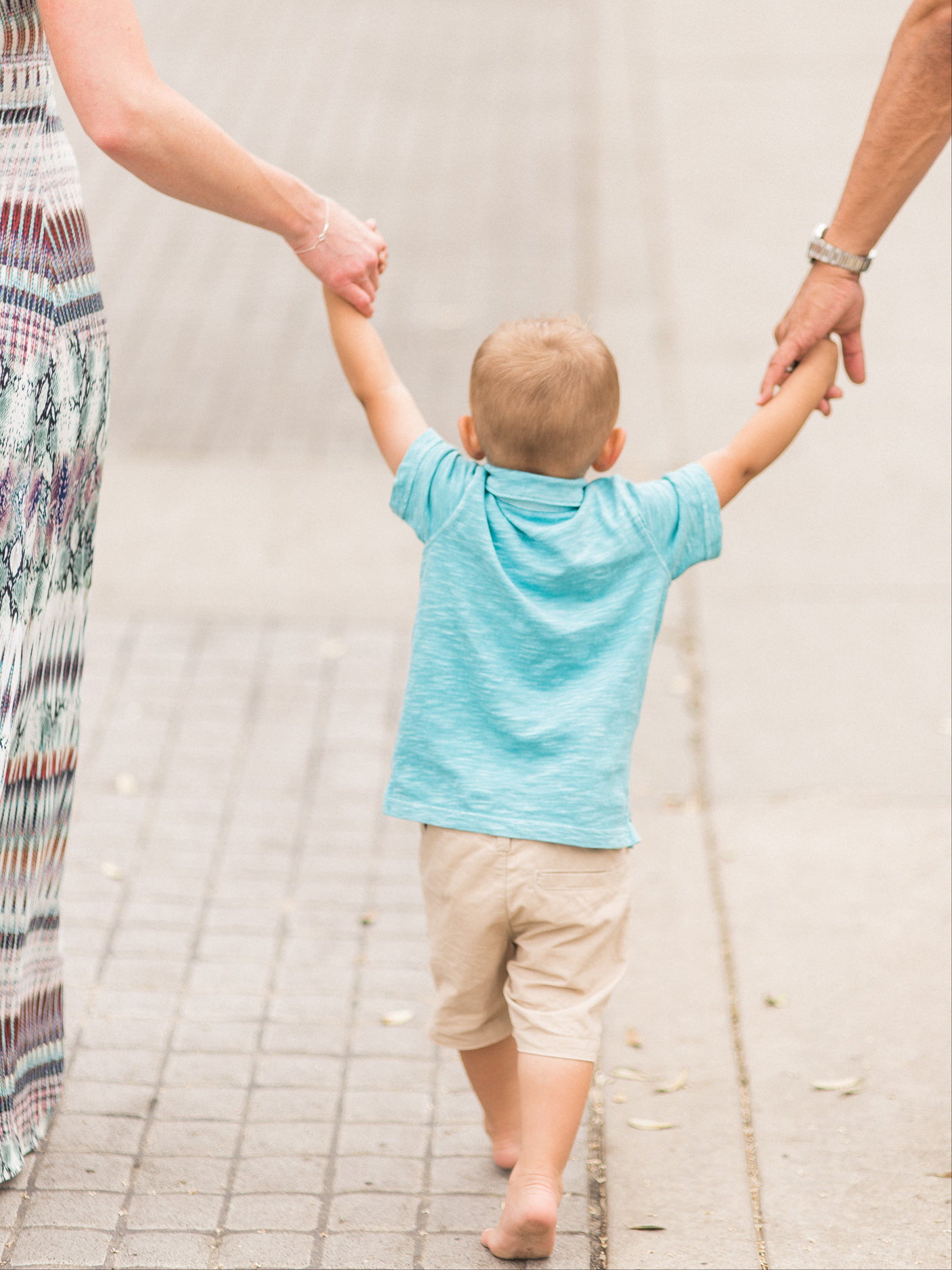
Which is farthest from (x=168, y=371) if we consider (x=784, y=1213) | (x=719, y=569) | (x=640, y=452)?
(x=784, y=1213)

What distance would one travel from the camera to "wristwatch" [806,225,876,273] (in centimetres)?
287

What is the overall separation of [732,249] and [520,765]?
6326 mm

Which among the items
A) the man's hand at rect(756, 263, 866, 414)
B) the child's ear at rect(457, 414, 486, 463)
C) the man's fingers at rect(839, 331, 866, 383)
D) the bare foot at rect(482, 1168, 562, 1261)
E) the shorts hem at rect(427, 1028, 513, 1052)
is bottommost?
the bare foot at rect(482, 1168, 562, 1261)

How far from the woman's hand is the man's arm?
0.69 meters

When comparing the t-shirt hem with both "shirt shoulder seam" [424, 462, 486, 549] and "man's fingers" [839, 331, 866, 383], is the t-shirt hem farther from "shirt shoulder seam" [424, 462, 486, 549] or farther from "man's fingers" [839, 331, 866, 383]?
"man's fingers" [839, 331, 866, 383]

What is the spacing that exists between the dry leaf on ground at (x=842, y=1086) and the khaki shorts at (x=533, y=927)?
0.79 m

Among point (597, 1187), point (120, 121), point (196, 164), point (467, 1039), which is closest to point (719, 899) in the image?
point (597, 1187)

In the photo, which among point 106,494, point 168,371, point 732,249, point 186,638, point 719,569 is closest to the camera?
point 186,638

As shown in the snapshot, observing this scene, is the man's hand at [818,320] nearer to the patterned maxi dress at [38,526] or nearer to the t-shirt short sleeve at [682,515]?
the t-shirt short sleeve at [682,515]

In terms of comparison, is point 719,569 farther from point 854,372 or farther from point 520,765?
point 520,765

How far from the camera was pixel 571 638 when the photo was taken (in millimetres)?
2457

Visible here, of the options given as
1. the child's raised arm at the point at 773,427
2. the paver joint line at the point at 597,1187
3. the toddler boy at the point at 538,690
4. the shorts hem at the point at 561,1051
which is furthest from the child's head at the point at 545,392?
the paver joint line at the point at 597,1187

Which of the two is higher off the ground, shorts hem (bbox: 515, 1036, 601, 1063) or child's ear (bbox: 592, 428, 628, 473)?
child's ear (bbox: 592, 428, 628, 473)

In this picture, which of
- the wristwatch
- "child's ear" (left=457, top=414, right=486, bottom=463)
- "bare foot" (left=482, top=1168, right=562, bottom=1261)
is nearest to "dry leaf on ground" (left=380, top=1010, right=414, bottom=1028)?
"bare foot" (left=482, top=1168, right=562, bottom=1261)
